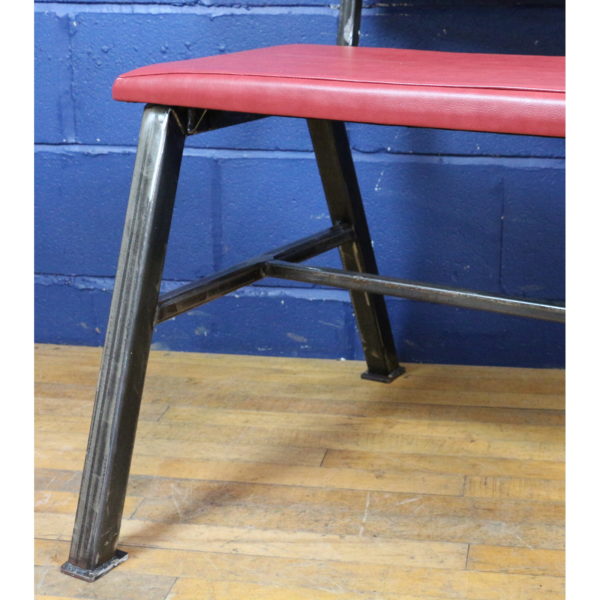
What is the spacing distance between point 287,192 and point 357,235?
22 centimetres

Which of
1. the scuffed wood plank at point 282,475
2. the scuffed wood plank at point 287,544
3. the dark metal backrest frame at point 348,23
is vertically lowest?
the scuffed wood plank at point 282,475

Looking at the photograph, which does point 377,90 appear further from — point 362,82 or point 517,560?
point 517,560

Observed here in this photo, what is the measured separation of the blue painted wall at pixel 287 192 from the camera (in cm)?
161

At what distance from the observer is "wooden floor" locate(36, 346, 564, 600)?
3.46ft

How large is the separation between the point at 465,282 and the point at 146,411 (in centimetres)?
59

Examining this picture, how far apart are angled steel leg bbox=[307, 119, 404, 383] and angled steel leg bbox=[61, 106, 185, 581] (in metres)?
0.46

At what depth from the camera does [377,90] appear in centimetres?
90

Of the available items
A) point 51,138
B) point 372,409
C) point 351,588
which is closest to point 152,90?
point 351,588

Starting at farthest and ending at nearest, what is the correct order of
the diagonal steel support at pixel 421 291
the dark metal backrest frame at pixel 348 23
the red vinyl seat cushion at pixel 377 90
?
the dark metal backrest frame at pixel 348 23 → the diagonal steel support at pixel 421 291 → the red vinyl seat cushion at pixel 377 90

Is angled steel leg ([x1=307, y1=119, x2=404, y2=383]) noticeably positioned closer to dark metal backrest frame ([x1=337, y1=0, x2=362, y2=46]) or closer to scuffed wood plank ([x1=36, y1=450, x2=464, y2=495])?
dark metal backrest frame ([x1=337, y1=0, x2=362, y2=46])

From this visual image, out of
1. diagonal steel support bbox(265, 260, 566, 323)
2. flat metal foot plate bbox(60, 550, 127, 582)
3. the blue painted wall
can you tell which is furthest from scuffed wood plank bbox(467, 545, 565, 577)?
the blue painted wall

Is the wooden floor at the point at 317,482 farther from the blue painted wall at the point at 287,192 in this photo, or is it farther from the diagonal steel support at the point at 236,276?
the diagonal steel support at the point at 236,276

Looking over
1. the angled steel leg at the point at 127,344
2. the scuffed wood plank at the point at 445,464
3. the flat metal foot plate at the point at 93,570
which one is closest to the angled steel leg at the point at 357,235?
the scuffed wood plank at the point at 445,464
